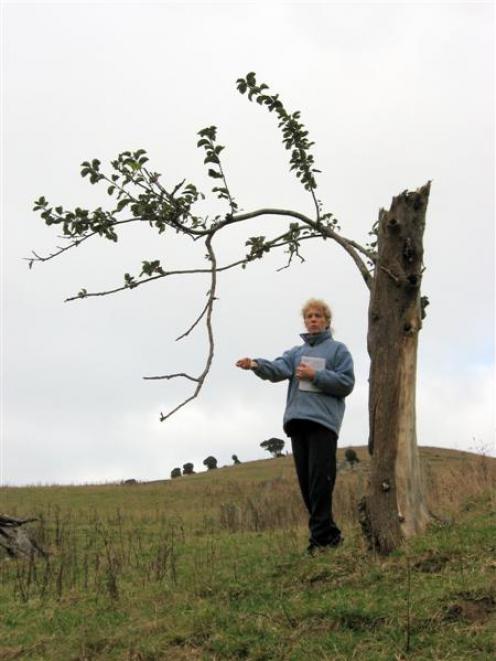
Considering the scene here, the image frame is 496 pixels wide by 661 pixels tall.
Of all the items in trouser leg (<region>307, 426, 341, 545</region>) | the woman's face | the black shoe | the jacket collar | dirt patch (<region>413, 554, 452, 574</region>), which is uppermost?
the woman's face

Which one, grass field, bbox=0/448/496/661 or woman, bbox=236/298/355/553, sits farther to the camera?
woman, bbox=236/298/355/553

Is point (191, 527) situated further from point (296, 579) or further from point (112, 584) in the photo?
point (296, 579)

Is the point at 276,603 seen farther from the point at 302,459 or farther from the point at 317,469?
the point at 302,459

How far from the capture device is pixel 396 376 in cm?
612

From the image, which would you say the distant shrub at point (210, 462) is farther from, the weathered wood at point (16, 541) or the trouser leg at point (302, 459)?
the trouser leg at point (302, 459)

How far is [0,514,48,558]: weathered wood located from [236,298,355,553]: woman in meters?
4.14

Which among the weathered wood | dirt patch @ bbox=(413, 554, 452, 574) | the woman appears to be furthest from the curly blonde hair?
the weathered wood

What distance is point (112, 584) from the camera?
6.37 m

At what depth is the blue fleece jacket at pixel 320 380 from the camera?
20.9 feet

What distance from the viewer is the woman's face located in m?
6.72

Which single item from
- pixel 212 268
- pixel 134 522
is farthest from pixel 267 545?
pixel 134 522

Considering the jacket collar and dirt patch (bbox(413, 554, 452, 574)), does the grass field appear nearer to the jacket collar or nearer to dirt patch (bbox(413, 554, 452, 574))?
dirt patch (bbox(413, 554, 452, 574))

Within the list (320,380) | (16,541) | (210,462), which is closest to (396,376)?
(320,380)

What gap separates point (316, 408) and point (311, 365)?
37cm
